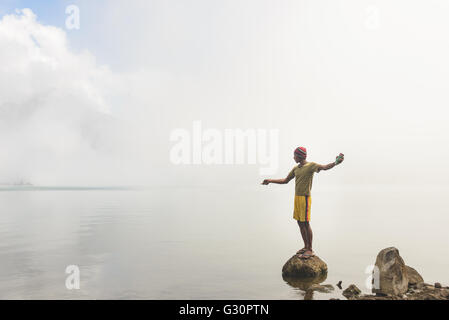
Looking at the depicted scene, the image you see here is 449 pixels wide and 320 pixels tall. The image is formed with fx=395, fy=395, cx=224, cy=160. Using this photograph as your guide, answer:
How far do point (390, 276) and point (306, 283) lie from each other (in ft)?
7.63

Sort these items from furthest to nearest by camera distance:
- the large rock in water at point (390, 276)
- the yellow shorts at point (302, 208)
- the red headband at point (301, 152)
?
the red headband at point (301, 152)
the yellow shorts at point (302, 208)
the large rock in water at point (390, 276)

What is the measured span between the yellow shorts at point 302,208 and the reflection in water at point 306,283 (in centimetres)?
179

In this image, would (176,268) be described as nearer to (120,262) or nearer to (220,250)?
(120,262)

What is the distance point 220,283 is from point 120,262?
5093mm

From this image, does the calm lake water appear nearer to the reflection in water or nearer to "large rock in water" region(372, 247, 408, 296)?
the reflection in water

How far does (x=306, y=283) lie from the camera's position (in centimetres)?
1152

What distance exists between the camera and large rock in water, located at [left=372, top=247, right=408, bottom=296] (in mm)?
10312

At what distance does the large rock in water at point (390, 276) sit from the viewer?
10312 millimetres

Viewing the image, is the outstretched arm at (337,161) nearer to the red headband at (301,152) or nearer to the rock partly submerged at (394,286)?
the red headband at (301,152)

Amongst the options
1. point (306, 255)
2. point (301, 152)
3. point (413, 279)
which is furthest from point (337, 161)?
point (413, 279)

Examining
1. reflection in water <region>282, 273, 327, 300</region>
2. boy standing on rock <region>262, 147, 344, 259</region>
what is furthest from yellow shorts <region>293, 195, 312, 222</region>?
reflection in water <region>282, 273, 327, 300</region>

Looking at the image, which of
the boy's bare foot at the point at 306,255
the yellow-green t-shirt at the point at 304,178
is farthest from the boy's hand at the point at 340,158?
the boy's bare foot at the point at 306,255

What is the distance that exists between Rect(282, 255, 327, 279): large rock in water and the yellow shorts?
4.20 feet
